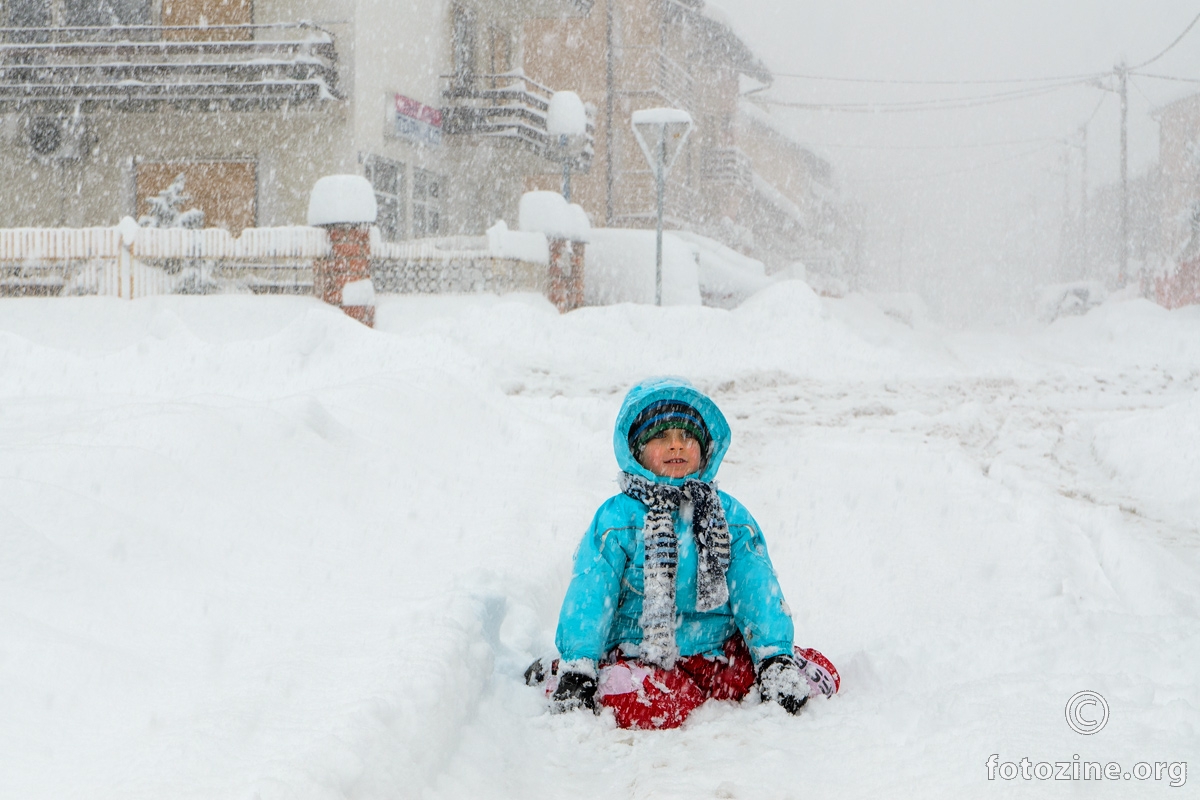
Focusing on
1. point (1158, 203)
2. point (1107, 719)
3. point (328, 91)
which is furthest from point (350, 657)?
point (1158, 203)

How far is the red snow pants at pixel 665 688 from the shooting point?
8.82ft

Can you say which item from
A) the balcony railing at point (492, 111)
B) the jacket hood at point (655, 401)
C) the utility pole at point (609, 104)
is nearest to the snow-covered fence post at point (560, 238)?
the balcony railing at point (492, 111)

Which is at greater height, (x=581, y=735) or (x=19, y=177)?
(x=19, y=177)

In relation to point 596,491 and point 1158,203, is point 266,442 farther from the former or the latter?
point 1158,203

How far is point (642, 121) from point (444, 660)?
45.0 feet

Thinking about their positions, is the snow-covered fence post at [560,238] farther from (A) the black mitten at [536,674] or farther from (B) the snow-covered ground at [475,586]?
(A) the black mitten at [536,674]

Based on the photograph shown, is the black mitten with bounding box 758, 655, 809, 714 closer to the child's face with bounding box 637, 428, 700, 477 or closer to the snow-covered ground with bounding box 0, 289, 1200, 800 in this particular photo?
the snow-covered ground with bounding box 0, 289, 1200, 800

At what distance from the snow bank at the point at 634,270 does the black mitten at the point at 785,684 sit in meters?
15.5

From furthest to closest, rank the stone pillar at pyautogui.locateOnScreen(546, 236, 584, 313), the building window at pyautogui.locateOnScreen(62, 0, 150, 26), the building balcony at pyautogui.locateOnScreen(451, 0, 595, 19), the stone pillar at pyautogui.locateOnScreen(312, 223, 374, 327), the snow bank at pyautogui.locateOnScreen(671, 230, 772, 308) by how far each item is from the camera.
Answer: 1. the building balcony at pyautogui.locateOnScreen(451, 0, 595, 19)
2. the snow bank at pyautogui.locateOnScreen(671, 230, 772, 308)
3. the building window at pyautogui.locateOnScreen(62, 0, 150, 26)
4. the stone pillar at pyautogui.locateOnScreen(546, 236, 584, 313)
5. the stone pillar at pyautogui.locateOnScreen(312, 223, 374, 327)

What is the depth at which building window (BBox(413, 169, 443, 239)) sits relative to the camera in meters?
20.2

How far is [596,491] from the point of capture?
19.0ft

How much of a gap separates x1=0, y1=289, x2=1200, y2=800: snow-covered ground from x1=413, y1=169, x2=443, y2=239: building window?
11762 millimetres
